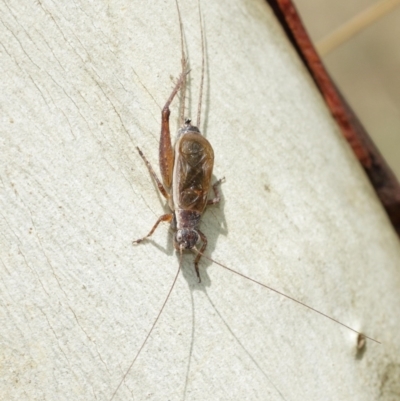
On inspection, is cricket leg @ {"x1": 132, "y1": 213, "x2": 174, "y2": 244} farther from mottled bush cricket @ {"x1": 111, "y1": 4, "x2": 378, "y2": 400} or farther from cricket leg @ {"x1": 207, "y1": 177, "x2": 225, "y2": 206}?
cricket leg @ {"x1": 207, "y1": 177, "x2": 225, "y2": 206}

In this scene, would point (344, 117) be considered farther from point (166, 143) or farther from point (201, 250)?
point (201, 250)

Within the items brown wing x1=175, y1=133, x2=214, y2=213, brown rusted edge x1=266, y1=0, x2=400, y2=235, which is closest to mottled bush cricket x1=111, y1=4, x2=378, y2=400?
brown wing x1=175, y1=133, x2=214, y2=213

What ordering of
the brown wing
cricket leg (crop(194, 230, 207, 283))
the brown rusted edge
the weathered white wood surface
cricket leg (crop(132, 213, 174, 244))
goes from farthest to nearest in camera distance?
the brown rusted edge < the brown wing < cricket leg (crop(194, 230, 207, 283)) < cricket leg (crop(132, 213, 174, 244)) < the weathered white wood surface

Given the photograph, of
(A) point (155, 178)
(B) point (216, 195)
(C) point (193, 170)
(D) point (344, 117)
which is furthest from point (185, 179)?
(D) point (344, 117)

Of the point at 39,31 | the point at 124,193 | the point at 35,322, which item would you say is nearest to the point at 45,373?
the point at 35,322

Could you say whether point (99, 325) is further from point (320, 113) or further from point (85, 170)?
point (320, 113)

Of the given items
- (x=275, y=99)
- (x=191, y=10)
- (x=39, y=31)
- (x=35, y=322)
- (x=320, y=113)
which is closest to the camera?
(x=35, y=322)
